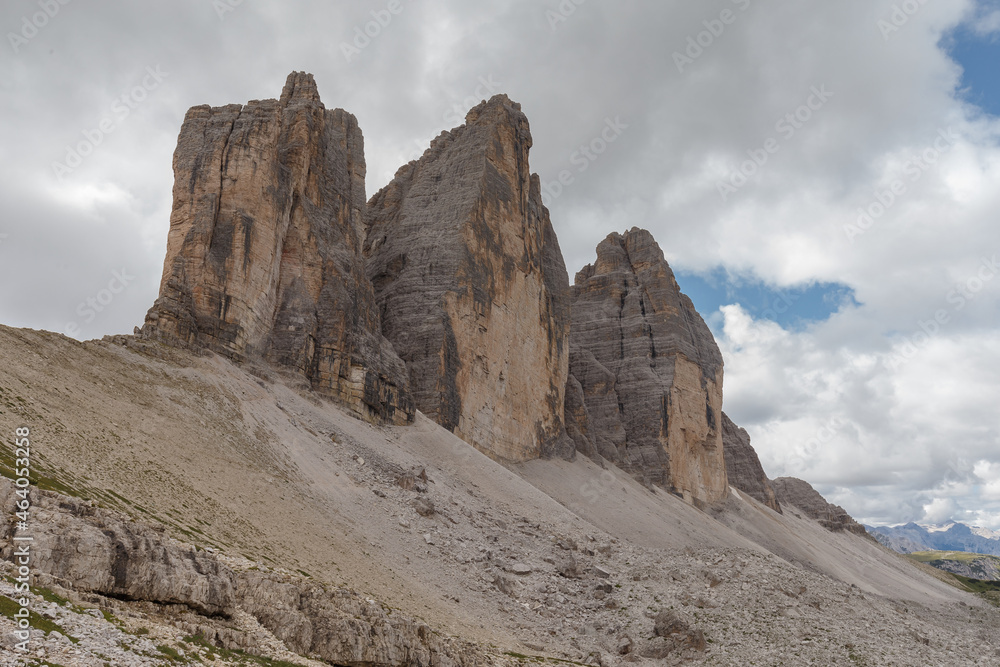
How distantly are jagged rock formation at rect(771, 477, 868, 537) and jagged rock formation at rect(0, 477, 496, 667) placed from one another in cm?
10378

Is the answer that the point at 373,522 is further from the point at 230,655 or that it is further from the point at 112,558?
the point at 112,558

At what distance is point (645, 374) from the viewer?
81.6m

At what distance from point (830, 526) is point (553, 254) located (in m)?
68.2

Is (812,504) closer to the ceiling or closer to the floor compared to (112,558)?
closer to the ceiling

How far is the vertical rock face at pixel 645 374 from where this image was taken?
76.6 metres

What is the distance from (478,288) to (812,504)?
83746 millimetres

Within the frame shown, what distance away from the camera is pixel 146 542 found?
17469mm

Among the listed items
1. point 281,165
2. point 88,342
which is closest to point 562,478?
point 281,165

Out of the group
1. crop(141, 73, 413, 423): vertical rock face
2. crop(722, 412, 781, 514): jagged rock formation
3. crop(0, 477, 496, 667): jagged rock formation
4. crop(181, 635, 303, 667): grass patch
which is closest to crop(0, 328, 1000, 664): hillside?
crop(0, 477, 496, 667): jagged rock formation

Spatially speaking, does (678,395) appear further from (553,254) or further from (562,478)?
(562,478)

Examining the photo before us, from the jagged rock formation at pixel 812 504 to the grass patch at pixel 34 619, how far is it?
114 m

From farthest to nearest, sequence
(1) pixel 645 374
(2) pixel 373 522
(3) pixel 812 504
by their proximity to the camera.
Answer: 1. (3) pixel 812 504
2. (1) pixel 645 374
3. (2) pixel 373 522

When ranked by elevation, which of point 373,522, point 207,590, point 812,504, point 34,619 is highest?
point 812,504

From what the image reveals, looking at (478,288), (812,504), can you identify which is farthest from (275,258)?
(812,504)
